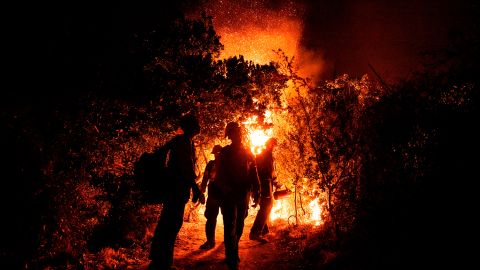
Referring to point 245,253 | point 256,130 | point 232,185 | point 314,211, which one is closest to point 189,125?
point 232,185

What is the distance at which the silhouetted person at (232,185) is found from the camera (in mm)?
5426

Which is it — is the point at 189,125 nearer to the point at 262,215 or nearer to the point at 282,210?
the point at 262,215

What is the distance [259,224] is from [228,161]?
318 centimetres

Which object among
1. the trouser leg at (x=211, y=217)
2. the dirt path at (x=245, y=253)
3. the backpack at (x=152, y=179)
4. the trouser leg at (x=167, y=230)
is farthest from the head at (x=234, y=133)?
the dirt path at (x=245, y=253)

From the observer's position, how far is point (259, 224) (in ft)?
27.1

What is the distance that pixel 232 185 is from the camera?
546 centimetres

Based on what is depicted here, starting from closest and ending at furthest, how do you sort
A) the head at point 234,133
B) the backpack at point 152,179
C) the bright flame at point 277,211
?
the backpack at point 152,179, the head at point 234,133, the bright flame at point 277,211

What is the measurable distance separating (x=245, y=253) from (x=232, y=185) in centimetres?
238

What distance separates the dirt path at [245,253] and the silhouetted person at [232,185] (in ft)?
2.83

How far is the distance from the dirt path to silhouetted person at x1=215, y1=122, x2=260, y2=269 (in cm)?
86

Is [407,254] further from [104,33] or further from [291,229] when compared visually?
[104,33]

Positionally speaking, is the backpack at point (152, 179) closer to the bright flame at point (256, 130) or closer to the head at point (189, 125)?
→ the head at point (189, 125)

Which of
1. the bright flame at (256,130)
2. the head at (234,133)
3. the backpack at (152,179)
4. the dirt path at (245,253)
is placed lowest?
the dirt path at (245,253)

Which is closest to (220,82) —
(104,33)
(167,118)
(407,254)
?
(167,118)
